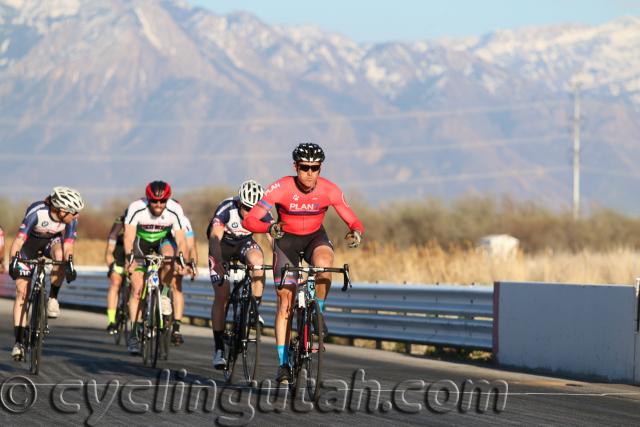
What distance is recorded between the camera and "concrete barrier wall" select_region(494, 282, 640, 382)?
14867 millimetres

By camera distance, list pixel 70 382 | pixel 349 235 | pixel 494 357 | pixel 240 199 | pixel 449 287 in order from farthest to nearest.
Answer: pixel 449 287
pixel 494 357
pixel 240 199
pixel 70 382
pixel 349 235

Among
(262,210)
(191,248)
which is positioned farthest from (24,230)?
(262,210)

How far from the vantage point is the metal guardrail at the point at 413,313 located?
1747 cm

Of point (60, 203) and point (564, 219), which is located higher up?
point (564, 219)

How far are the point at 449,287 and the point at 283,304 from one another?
6278 millimetres

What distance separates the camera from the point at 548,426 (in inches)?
422

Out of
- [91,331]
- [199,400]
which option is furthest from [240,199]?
[91,331]

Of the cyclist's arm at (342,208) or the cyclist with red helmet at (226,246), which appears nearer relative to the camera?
the cyclist's arm at (342,208)

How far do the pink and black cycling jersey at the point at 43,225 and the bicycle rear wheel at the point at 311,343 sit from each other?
3890 millimetres

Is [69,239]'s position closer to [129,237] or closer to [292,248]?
[129,237]

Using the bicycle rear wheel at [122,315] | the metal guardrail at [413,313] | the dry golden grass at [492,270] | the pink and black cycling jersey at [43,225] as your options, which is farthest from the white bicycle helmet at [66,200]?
the dry golden grass at [492,270]

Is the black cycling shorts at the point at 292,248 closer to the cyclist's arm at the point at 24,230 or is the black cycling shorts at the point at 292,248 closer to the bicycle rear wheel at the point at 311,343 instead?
the bicycle rear wheel at the point at 311,343

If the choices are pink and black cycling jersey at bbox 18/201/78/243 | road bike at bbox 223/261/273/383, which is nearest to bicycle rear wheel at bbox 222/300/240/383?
road bike at bbox 223/261/273/383

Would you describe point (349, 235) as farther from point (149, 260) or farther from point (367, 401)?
point (149, 260)
